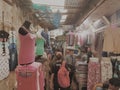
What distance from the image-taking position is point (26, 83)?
2.54 meters

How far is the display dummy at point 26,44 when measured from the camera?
235 centimetres

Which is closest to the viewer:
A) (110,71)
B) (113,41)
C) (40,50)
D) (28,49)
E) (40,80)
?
(28,49)

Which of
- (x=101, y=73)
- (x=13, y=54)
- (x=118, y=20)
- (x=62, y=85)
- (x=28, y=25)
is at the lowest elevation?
(x=62, y=85)

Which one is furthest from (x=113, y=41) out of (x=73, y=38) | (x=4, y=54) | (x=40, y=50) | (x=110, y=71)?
(x=73, y=38)

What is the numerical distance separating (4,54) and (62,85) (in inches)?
66.1

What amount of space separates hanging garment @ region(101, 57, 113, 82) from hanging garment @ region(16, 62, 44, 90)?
2271 millimetres

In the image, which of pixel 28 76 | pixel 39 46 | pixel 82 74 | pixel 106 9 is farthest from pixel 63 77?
pixel 28 76

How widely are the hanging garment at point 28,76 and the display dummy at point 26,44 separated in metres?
0.09

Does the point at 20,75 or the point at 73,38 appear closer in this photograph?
the point at 20,75

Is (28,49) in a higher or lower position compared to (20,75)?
higher

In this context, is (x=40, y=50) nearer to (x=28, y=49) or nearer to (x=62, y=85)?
(x=28, y=49)

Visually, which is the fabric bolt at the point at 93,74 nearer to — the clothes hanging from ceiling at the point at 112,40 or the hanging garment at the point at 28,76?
the clothes hanging from ceiling at the point at 112,40

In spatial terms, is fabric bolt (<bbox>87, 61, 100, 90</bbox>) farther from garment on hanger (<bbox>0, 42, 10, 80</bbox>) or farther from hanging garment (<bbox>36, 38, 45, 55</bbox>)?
garment on hanger (<bbox>0, 42, 10, 80</bbox>)

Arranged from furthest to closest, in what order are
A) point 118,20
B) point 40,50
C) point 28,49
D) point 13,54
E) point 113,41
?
point 118,20
point 13,54
point 113,41
point 40,50
point 28,49
